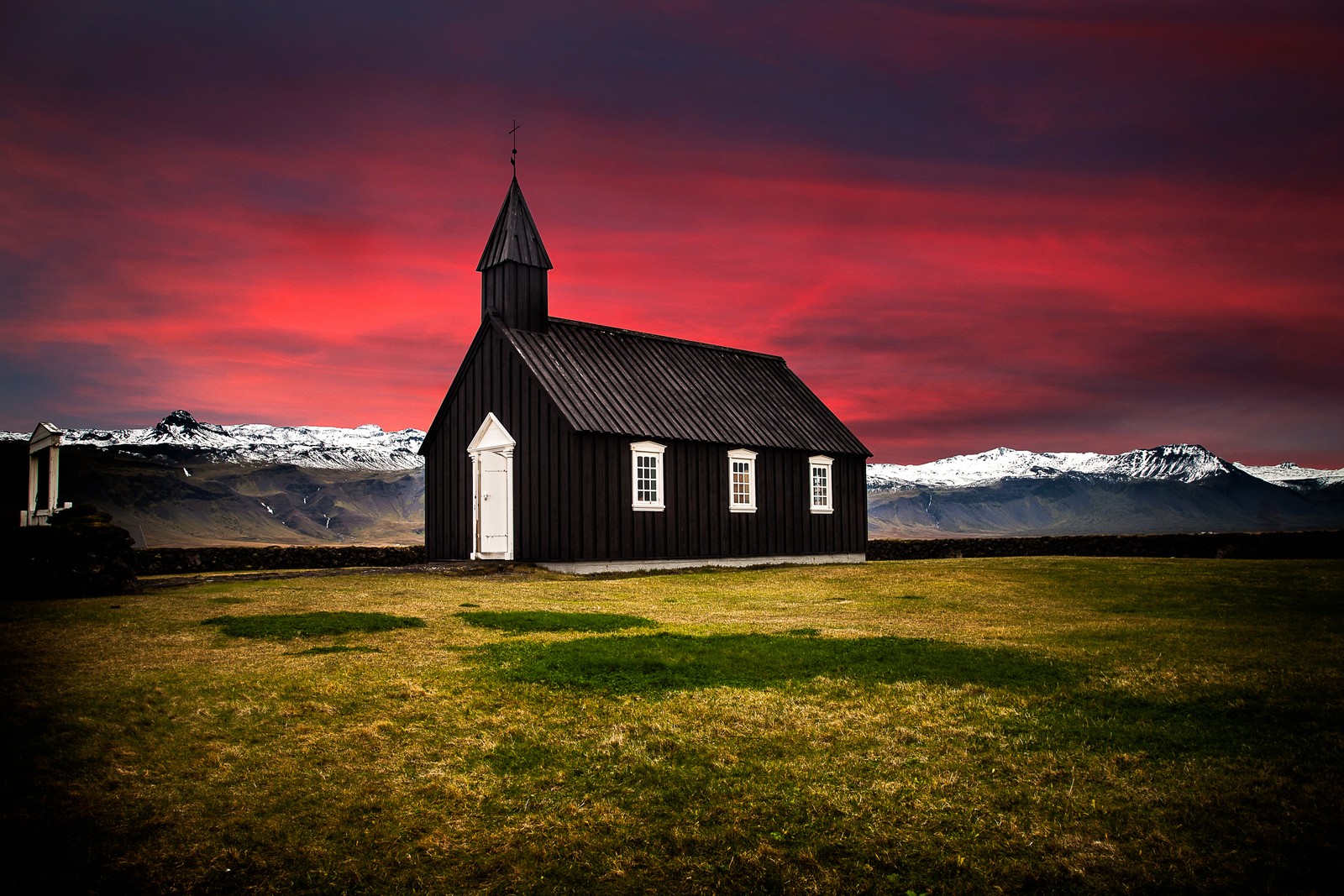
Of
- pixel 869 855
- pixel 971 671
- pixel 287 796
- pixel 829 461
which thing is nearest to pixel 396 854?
pixel 287 796

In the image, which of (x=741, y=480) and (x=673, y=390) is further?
(x=673, y=390)

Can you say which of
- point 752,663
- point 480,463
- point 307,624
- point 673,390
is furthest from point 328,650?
point 673,390

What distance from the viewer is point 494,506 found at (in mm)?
26406

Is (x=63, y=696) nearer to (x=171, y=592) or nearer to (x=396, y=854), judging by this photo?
(x=396, y=854)

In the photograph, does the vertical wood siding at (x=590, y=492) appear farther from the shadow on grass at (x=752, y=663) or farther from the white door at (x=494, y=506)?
the shadow on grass at (x=752, y=663)

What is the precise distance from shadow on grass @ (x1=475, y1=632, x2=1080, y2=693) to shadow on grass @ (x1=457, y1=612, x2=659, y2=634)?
1.22 metres

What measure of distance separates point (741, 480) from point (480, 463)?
8.83 m

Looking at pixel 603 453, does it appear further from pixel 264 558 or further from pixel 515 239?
pixel 264 558

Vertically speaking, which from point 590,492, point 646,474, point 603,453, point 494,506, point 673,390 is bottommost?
point 494,506

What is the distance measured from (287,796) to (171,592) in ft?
46.5

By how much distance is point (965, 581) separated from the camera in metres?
20.7

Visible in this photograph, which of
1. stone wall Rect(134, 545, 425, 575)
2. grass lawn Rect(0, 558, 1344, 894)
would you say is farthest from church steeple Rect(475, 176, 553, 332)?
grass lawn Rect(0, 558, 1344, 894)

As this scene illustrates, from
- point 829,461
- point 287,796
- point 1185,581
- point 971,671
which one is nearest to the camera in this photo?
point 287,796

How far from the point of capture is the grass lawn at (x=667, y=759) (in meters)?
4.67
